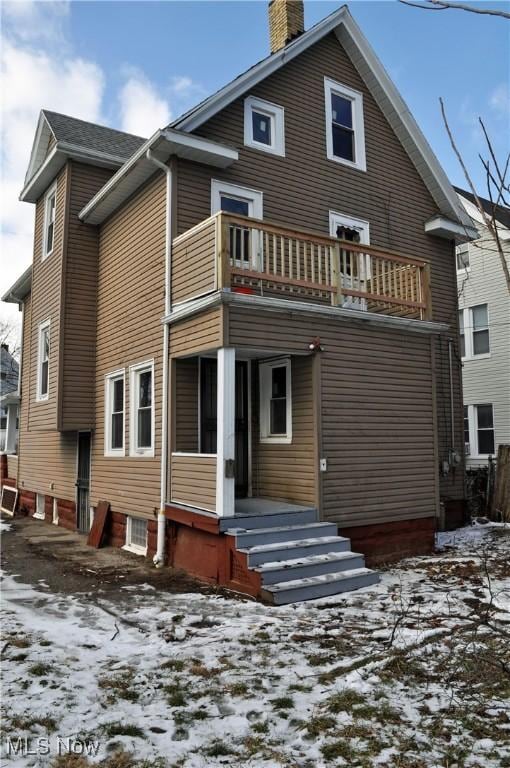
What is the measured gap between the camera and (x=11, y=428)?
2083 centimetres

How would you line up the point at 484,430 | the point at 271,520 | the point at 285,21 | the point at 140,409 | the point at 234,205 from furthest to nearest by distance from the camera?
the point at 484,430, the point at 285,21, the point at 140,409, the point at 234,205, the point at 271,520

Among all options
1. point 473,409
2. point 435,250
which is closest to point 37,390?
point 435,250

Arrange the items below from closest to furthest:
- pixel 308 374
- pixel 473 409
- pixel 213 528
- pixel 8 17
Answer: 1. pixel 8 17
2. pixel 213 528
3. pixel 308 374
4. pixel 473 409

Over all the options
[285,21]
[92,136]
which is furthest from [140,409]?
[285,21]

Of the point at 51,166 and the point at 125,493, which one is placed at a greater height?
the point at 51,166

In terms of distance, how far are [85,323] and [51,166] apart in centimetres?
364

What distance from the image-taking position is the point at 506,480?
12.6m

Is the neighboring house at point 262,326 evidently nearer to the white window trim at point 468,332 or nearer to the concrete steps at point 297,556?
the concrete steps at point 297,556

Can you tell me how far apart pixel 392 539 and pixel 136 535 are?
15.0ft

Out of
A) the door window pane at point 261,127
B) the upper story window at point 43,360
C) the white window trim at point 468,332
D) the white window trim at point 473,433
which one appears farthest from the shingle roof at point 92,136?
the white window trim at point 473,433

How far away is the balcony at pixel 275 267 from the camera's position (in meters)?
8.01

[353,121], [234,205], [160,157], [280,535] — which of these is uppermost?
[353,121]

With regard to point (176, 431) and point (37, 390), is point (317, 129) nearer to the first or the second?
point (176, 431)
